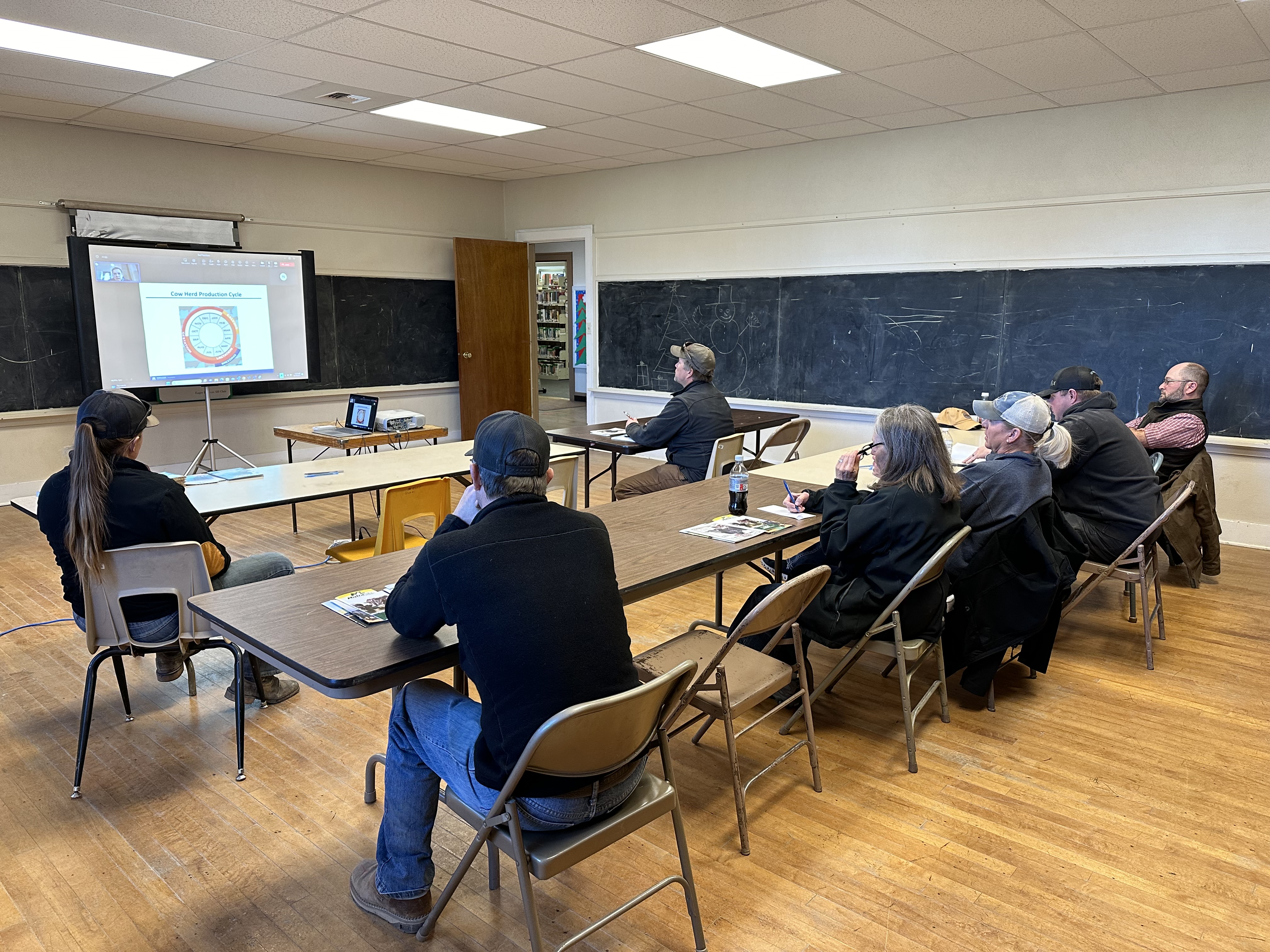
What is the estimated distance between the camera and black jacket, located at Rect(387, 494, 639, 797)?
1.63 meters

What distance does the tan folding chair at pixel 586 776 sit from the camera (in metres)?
1.55

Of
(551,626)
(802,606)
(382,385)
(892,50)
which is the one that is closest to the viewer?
(551,626)

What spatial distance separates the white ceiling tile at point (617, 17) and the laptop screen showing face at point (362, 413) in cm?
270

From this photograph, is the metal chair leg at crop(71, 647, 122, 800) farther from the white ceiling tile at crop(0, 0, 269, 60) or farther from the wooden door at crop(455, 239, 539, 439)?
the wooden door at crop(455, 239, 539, 439)

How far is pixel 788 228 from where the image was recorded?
7320 mm

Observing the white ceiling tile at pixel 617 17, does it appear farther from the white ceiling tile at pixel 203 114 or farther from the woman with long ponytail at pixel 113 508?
the white ceiling tile at pixel 203 114

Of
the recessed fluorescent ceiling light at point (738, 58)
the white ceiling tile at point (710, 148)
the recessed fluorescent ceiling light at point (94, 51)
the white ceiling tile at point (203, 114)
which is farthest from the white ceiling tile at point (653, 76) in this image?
the white ceiling tile at point (203, 114)

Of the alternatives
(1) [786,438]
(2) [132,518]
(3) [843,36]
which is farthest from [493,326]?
(2) [132,518]

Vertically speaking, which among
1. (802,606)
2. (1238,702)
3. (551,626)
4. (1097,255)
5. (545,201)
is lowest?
(1238,702)

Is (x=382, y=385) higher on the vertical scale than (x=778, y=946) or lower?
higher

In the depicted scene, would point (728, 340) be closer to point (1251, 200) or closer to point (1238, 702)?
point (1251, 200)

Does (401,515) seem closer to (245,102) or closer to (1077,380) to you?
(1077,380)

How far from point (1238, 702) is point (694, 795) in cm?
227

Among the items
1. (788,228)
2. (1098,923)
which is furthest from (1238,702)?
(788,228)
